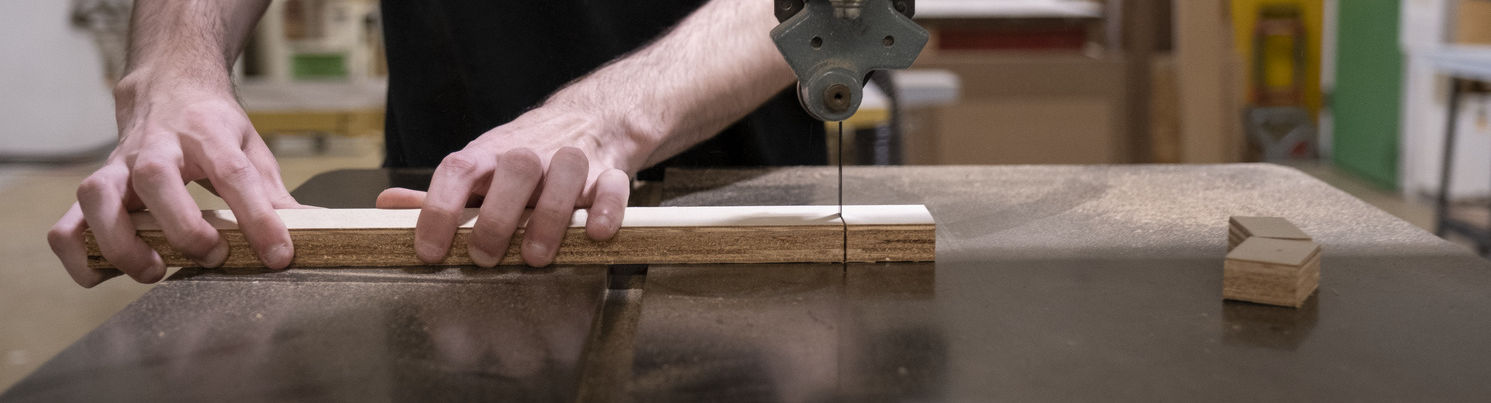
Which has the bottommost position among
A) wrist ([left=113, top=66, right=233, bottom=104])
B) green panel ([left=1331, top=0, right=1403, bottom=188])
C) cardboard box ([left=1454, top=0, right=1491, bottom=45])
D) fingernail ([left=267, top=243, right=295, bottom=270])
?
green panel ([left=1331, top=0, right=1403, bottom=188])

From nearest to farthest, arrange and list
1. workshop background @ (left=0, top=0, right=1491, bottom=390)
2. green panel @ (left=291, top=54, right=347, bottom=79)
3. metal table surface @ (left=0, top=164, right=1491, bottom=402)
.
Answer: metal table surface @ (left=0, top=164, right=1491, bottom=402) < workshop background @ (left=0, top=0, right=1491, bottom=390) < green panel @ (left=291, top=54, right=347, bottom=79)

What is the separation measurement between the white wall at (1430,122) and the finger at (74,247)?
13.0 feet

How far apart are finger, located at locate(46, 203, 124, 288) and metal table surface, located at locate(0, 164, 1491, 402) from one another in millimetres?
99

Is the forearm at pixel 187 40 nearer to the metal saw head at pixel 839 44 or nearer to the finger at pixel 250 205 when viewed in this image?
the finger at pixel 250 205

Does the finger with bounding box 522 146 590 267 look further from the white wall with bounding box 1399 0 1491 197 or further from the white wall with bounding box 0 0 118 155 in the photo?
the white wall with bounding box 0 0 118 155

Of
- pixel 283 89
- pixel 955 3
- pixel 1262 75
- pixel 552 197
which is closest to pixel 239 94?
pixel 552 197

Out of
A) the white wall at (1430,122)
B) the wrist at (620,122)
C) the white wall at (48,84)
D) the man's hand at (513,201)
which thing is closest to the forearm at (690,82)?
the wrist at (620,122)

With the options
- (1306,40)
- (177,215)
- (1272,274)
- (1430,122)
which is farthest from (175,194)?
(1306,40)

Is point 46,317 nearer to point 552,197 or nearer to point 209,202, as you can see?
point 209,202

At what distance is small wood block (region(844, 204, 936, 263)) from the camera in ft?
2.56

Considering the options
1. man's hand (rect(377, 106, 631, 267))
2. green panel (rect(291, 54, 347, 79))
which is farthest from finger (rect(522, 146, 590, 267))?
green panel (rect(291, 54, 347, 79))

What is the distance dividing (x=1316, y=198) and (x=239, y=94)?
3.60 ft

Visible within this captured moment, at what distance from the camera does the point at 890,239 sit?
78cm

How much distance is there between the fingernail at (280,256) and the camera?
0.78 metres
